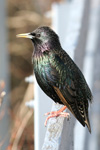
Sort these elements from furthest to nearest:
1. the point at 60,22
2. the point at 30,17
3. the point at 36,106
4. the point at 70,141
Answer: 1. the point at 30,17
2. the point at 60,22
3. the point at 36,106
4. the point at 70,141

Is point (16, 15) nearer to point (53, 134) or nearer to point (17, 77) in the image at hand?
point (17, 77)

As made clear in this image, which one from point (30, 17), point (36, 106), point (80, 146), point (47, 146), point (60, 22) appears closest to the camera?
point (47, 146)

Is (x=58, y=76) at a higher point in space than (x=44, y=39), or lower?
lower

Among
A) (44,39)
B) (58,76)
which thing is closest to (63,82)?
(58,76)

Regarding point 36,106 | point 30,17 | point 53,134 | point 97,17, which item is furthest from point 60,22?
point 30,17

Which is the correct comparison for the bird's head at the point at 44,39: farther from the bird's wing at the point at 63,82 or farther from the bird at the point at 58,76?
the bird's wing at the point at 63,82

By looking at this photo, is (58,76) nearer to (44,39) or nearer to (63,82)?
(63,82)

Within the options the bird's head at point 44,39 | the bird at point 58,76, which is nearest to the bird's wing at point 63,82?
the bird at point 58,76

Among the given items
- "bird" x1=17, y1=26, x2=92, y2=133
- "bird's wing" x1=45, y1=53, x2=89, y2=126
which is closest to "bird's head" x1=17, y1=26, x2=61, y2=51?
"bird" x1=17, y1=26, x2=92, y2=133
